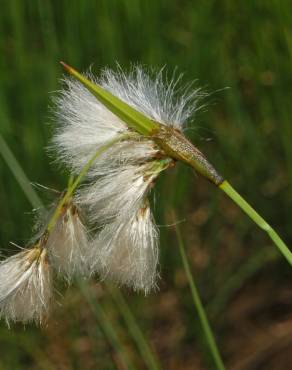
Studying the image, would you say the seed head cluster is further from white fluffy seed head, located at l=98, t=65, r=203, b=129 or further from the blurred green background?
the blurred green background

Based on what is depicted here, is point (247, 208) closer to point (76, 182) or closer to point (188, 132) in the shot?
point (76, 182)

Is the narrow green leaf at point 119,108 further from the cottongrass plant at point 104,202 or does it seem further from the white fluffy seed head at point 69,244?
the white fluffy seed head at point 69,244

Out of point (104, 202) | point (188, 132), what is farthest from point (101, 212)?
point (188, 132)

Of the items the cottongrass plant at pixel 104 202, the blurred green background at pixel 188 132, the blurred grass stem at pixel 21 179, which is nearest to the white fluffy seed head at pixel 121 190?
the cottongrass plant at pixel 104 202

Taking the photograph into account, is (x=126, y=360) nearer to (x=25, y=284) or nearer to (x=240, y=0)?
(x=25, y=284)

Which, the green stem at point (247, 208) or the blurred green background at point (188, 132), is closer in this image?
the green stem at point (247, 208)
